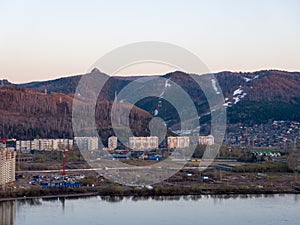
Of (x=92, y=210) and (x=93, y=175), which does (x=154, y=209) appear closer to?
(x=92, y=210)

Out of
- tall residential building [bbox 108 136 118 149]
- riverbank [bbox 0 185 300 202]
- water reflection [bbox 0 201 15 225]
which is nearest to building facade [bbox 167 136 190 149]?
tall residential building [bbox 108 136 118 149]

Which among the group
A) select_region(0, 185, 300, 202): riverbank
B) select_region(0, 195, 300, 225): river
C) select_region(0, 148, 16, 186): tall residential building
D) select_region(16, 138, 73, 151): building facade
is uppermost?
select_region(16, 138, 73, 151): building facade

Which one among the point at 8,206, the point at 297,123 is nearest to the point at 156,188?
the point at 8,206

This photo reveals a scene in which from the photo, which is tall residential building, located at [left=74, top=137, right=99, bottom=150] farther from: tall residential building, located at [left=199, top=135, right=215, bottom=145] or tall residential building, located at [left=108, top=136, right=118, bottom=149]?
tall residential building, located at [left=199, top=135, right=215, bottom=145]

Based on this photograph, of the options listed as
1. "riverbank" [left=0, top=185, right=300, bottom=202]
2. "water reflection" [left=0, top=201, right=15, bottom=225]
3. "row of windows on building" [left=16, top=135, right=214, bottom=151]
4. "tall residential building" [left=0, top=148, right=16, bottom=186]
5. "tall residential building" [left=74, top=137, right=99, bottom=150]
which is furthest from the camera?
"tall residential building" [left=74, top=137, right=99, bottom=150]

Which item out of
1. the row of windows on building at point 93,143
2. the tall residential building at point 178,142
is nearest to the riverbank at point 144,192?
the row of windows on building at point 93,143

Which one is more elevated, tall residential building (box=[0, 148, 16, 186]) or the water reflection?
tall residential building (box=[0, 148, 16, 186])

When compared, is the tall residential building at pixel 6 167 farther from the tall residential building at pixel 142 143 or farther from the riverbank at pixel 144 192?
the tall residential building at pixel 142 143

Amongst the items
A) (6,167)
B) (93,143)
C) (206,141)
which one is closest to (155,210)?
(6,167)
